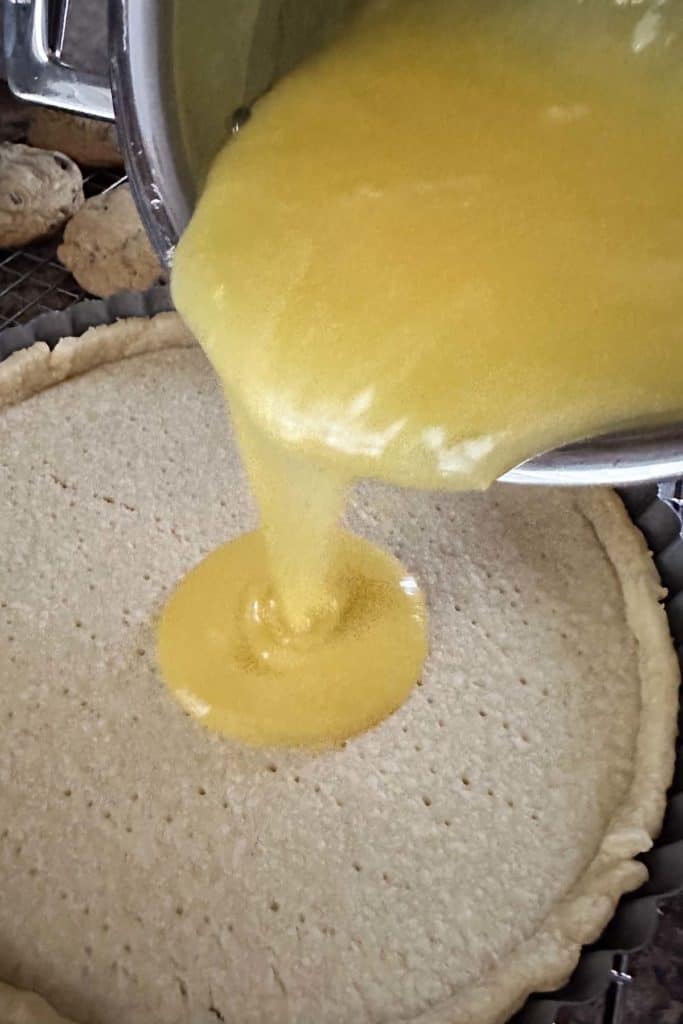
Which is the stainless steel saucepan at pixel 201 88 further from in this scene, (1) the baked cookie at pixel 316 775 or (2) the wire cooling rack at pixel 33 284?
(2) the wire cooling rack at pixel 33 284

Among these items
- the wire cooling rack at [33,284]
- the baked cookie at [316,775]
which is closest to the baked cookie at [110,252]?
the wire cooling rack at [33,284]

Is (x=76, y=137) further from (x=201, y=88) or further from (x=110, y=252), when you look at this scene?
(x=201, y=88)

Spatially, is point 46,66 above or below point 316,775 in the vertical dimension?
above

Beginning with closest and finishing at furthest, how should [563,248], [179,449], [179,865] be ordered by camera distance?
1. [563,248]
2. [179,865]
3. [179,449]

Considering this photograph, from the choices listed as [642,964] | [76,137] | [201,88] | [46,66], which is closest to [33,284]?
[76,137]

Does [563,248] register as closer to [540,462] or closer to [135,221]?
[540,462]

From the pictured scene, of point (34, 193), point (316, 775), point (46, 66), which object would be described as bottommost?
point (316, 775)

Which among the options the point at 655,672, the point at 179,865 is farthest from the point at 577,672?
the point at 179,865
